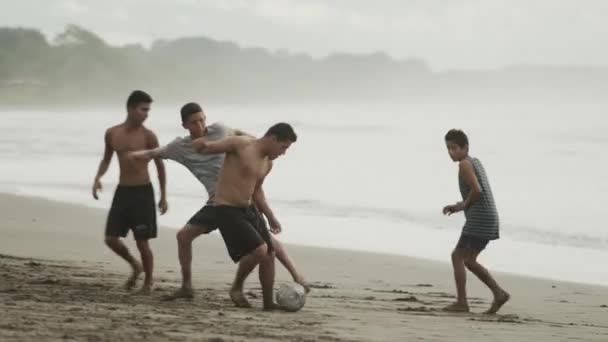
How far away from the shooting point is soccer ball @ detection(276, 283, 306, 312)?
6758 mm

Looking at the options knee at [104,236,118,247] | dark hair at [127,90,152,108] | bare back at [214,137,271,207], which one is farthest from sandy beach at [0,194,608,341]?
dark hair at [127,90,152,108]

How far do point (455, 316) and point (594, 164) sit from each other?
68.1ft

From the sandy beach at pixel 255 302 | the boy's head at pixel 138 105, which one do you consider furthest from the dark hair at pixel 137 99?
the sandy beach at pixel 255 302

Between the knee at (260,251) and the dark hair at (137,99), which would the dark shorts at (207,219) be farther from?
the dark hair at (137,99)

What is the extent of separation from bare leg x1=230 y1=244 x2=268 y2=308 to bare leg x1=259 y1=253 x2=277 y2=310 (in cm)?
8

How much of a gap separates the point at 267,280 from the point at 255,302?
57cm

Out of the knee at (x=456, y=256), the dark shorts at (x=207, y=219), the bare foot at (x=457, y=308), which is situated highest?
the dark shorts at (x=207, y=219)

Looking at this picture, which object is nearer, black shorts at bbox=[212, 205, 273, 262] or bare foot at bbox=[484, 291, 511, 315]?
black shorts at bbox=[212, 205, 273, 262]

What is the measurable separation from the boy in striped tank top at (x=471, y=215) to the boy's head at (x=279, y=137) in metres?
1.39

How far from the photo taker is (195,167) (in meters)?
7.35

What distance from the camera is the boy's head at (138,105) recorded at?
7498mm

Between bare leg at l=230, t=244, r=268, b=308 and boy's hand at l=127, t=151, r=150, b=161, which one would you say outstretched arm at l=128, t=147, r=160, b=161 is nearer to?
boy's hand at l=127, t=151, r=150, b=161

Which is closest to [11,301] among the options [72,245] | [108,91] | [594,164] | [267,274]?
[267,274]

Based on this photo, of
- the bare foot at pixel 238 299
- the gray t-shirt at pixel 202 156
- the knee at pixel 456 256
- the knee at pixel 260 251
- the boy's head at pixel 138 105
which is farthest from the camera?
the knee at pixel 456 256
